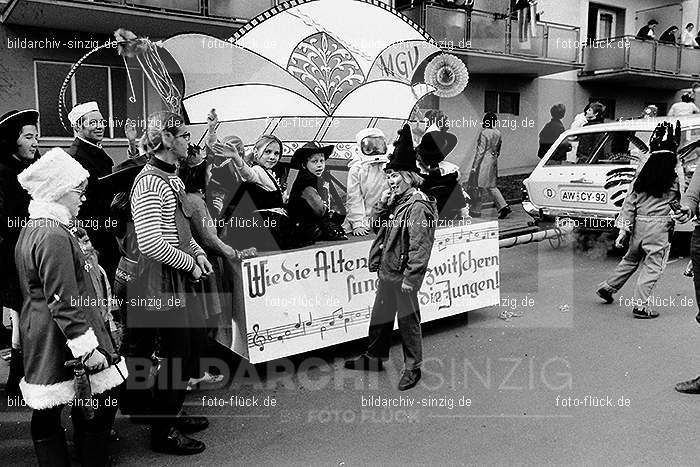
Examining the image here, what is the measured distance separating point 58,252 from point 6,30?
34.5 feet

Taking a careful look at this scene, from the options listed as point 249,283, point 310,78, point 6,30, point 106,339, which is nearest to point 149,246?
point 106,339

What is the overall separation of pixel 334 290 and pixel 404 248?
877 millimetres

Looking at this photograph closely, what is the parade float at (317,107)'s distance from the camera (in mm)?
4875

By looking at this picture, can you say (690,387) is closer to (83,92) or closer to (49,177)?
(49,177)

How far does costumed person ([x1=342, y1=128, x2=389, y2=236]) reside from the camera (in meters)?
6.39

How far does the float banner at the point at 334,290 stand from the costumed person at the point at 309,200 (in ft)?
0.49

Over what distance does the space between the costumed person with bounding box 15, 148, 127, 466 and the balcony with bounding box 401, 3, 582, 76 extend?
1329 centimetres

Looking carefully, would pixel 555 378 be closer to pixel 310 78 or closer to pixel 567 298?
pixel 567 298

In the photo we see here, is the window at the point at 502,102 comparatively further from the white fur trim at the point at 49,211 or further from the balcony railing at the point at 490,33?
the white fur trim at the point at 49,211

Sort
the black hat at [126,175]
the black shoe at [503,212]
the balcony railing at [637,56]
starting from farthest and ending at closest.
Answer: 1. the balcony railing at [637,56]
2. the black shoe at [503,212]
3. the black hat at [126,175]


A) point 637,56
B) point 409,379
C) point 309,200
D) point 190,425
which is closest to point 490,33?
point 637,56

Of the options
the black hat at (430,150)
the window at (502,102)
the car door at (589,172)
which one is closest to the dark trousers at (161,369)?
the black hat at (430,150)


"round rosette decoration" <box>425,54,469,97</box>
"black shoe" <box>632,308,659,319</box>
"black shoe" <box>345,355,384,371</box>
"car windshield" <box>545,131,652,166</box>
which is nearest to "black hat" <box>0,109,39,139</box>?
"black shoe" <box>345,355,384,371</box>

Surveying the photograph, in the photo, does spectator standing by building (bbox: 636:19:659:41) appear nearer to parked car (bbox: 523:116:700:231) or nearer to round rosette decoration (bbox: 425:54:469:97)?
parked car (bbox: 523:116:700:231)
